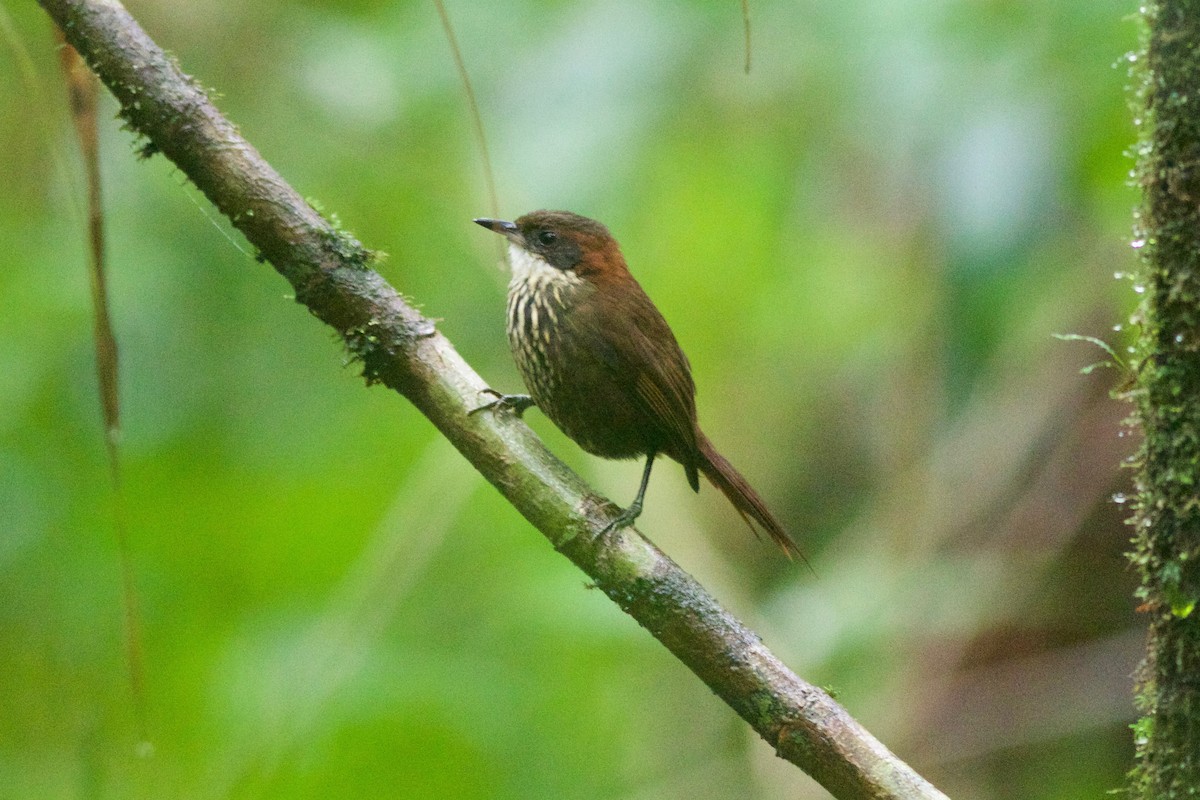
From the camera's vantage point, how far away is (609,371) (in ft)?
10.2

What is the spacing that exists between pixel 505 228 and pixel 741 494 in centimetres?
110

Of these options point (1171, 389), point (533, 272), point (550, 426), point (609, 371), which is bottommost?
point (1171, 389)

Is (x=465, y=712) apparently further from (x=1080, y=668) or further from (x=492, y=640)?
(x=1080, y=668)

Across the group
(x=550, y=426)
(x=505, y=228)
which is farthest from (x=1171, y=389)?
(x=550, y=426)

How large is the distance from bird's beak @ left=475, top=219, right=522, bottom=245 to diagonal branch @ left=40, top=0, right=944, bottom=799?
1.08 metres

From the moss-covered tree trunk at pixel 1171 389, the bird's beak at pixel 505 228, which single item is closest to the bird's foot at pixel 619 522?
the moss-covered tree trunk at pixel 1171 389

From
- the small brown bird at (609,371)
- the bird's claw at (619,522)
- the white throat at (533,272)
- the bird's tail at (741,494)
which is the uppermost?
the white throat at (533,272)

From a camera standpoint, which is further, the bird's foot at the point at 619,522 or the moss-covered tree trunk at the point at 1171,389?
the bird's foot at the point at 619,522

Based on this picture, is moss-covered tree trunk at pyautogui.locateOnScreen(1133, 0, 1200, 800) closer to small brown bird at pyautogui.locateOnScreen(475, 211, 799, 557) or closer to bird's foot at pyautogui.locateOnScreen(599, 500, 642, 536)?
bird's foot at pyautogui.locateOnScreen(599, 500, 642, 536)

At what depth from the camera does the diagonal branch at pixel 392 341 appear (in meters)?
2.06

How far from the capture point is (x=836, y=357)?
4992 millimetres

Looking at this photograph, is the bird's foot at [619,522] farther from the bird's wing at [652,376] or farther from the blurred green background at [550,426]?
the blurred green background at [550,426]

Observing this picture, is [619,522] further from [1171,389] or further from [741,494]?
[1171,389]

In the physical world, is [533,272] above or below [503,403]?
above
